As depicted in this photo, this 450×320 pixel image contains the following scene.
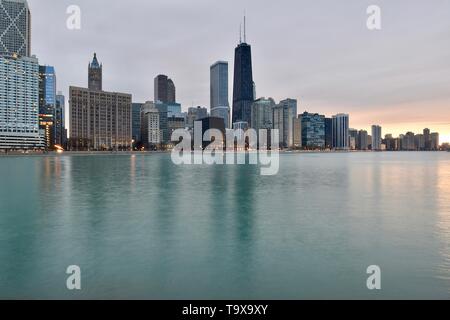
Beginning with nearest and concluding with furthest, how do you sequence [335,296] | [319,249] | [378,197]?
[335,296] → [319,249] → [378,197]

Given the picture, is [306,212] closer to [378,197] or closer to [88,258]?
[378,197]

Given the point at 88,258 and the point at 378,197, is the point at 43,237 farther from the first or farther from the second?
the point at 378,197

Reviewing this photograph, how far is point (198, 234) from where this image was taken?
23.6 metres

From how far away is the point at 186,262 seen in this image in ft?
57.8

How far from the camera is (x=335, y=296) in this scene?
13641 mm
